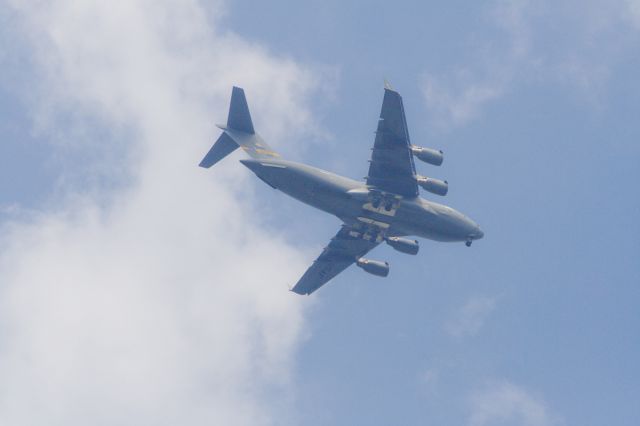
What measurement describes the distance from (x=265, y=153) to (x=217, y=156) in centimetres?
329

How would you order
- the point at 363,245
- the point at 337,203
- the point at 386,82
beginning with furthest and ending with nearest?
Answer: the point at 363,245 → the point at 337,203 → the point at 386,82

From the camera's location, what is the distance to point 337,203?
219ft

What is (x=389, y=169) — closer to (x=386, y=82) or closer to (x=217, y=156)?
(x=386, y=82)

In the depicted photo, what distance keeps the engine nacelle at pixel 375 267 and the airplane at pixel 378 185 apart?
1634mm

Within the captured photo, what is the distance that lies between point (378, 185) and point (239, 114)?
1070 cm

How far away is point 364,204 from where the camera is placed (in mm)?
67125

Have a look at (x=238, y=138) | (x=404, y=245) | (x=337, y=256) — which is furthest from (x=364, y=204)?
(x=238, y=138)

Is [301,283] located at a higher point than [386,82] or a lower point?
lower

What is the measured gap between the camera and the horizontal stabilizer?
221 ft

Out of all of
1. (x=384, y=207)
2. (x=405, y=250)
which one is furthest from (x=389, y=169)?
(x=405, y=250)

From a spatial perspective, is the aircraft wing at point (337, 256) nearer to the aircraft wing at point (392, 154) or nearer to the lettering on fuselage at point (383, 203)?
the lettering on fuselage at point (383, 203)

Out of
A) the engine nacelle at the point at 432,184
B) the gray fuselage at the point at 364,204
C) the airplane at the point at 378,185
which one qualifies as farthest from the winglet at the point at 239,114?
the engine nacelle at the point at 432,184

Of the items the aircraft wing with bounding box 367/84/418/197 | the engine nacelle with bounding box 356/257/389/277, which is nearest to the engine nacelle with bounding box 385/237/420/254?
the engine nacelle with bounding box 356/257/389/277

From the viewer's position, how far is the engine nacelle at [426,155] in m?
65.7
